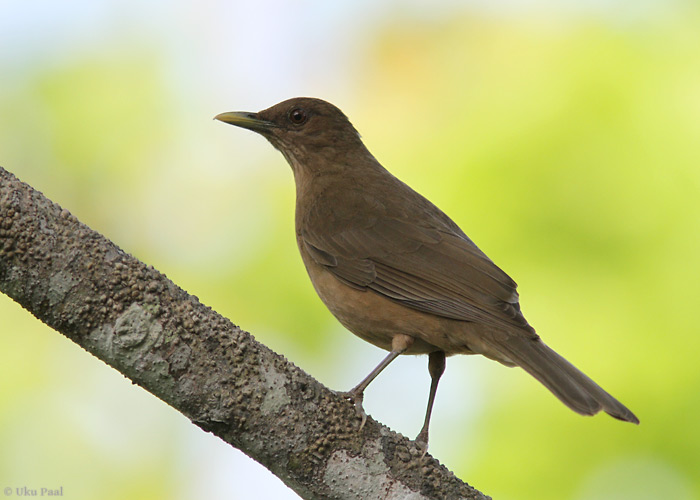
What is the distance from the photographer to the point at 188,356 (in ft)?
8.71

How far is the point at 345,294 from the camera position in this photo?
4.55 meters

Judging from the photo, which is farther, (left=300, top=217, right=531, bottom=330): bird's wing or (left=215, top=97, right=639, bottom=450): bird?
(left=300, top=217, right=531, bottom=330): bird's wing

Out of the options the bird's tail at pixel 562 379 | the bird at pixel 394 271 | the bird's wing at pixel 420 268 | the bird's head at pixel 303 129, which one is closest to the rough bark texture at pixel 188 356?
the bird at pixel 394 271

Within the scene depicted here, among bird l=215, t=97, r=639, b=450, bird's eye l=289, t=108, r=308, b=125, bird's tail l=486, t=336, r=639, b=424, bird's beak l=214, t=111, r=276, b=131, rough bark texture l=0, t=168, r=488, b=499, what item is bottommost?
rough bark texture l=0, t=168, r=488, b=499

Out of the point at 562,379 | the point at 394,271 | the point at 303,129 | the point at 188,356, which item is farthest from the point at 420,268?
the point at 188,356

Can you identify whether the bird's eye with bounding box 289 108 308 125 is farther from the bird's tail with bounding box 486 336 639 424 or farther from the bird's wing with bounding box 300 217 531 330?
the bird's tail with bounding box 486 336 639 424

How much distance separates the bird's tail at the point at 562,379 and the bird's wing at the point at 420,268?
0.50ft

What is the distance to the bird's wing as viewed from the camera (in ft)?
13.9

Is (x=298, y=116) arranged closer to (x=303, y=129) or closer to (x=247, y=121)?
(x=303, y=129)

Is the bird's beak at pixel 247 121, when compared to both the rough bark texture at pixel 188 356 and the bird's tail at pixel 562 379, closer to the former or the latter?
the bird's tail at pixel 562 379

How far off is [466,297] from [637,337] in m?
2.08

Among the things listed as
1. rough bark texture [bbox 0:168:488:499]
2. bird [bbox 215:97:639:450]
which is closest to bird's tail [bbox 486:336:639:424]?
bird [bbox 215:97:639:450]

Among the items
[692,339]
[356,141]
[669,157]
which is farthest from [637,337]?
[356,141]

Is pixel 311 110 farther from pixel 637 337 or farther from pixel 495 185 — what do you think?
pixel 637 337
